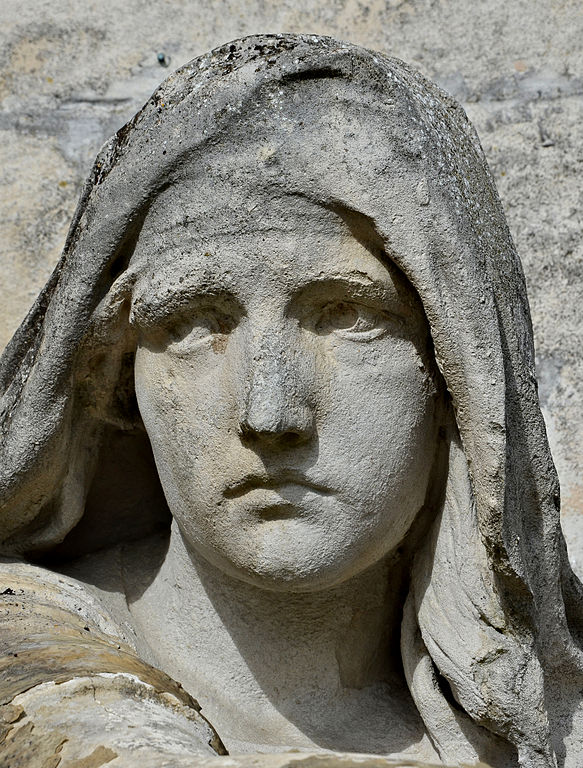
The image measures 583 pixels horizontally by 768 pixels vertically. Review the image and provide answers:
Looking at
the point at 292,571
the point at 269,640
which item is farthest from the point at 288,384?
the point at 269,640

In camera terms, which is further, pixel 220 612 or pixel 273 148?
pixel 220 612

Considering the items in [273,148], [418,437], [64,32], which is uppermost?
[64,32]

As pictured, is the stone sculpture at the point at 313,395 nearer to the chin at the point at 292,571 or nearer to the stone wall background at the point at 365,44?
the chin at the point at 292,571

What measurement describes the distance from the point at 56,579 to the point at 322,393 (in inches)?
22.0

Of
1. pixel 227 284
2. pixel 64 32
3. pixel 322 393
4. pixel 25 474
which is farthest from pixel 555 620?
pixel 64 32

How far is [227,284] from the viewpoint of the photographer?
1.85 m

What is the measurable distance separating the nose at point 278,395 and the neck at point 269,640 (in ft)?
1.17

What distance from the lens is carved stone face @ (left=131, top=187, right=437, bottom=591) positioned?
1839 millimetres

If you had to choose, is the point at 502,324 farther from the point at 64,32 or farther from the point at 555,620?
the point at 64,32

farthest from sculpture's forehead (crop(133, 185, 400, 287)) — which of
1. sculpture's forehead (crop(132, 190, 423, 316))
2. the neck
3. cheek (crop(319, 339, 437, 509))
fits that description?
the neck

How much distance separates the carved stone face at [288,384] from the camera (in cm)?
184

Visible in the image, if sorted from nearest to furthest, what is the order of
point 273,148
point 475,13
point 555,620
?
point 273,148
point 555,620
point 475,13

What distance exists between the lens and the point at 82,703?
5.34 ft

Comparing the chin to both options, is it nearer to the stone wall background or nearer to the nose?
the nose
